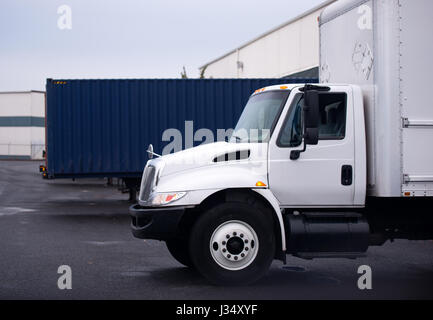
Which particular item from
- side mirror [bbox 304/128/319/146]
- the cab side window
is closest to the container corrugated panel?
the cab side window

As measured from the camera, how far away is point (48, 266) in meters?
9.34

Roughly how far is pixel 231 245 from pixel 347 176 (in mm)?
1684

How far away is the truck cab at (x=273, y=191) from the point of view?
7.81m

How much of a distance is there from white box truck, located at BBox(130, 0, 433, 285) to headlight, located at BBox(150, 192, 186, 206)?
0.04 ft

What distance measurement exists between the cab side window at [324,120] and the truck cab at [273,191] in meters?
0.01

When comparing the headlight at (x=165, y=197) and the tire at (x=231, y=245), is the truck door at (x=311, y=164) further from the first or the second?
the headlight at (x=165, y=197)

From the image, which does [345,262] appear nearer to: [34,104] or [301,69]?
[301,69]

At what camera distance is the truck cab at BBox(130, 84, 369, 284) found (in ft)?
25.6

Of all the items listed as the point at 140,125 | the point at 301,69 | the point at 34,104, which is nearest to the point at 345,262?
the point at 140,125

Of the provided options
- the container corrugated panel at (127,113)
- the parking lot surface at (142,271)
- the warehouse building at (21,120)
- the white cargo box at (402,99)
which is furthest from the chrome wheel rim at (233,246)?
the warehouse building at (21,120)

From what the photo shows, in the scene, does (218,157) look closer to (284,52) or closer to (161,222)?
(161,222)

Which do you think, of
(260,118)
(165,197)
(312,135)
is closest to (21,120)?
(260,118)

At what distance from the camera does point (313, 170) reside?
8.01m

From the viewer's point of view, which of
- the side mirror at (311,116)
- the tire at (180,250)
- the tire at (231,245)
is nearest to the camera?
the side mirror at (311,116)
